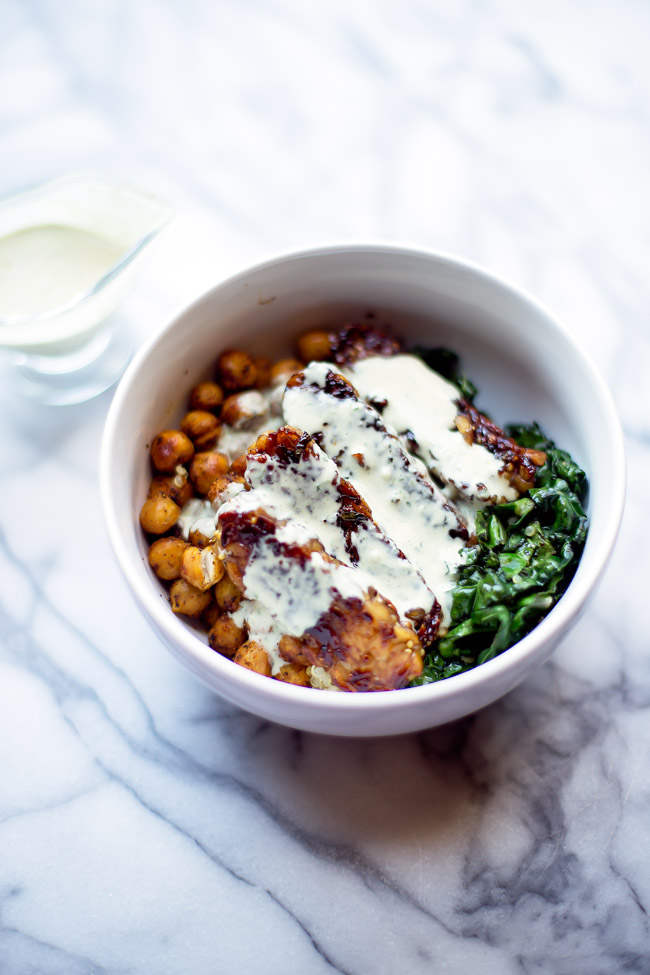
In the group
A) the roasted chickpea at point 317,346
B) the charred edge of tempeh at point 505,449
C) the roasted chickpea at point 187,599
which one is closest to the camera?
the roasted chickpea at point 187,599

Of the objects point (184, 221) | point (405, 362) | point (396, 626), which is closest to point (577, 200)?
point (405, 362)

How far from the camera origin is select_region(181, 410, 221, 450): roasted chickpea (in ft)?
6.86

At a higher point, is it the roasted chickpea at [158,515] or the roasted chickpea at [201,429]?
the roasted chickpea at [201,429]

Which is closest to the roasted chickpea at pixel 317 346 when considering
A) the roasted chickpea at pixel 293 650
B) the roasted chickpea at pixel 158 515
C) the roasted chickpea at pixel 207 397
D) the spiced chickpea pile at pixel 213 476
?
the spiced chickpea pile at pixel 213 476

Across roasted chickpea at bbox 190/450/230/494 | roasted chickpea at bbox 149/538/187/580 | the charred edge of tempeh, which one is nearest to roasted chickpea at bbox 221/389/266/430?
roasted chickpea at bbox 190/450/230/494

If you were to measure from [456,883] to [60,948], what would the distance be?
2.91ft

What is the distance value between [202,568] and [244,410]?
1.44 feet

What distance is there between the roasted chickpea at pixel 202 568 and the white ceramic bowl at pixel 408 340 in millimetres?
84

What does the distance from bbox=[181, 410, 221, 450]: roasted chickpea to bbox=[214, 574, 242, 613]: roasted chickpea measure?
0.38m

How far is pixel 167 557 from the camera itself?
1916mm

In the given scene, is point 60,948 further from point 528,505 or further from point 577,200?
point 577,200

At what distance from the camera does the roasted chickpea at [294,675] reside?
1.79 m

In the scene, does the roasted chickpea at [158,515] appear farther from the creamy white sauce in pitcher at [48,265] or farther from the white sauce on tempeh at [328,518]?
the creamy white sauce in pitcher at [48,265]

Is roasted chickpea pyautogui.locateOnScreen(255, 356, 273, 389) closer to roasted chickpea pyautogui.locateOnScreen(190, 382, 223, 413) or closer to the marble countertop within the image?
roasted chickpea pyautogui.locateOnScreen(190, 382, 223, 413)
